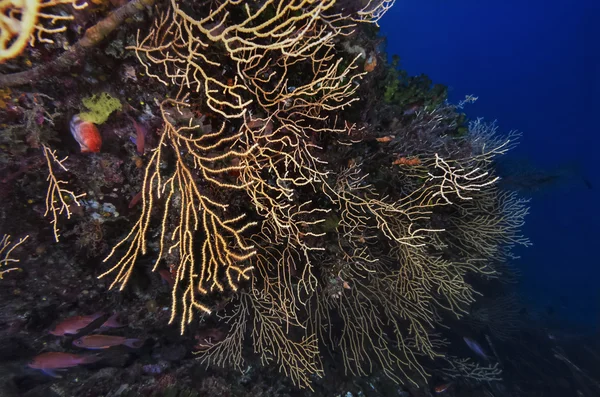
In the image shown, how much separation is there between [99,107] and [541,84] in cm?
8985

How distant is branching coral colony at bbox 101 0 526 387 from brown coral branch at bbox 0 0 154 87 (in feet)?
0.59

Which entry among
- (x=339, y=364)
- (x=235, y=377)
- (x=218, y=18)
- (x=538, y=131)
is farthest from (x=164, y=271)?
(x=538, y=131)

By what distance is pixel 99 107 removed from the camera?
7.68 ft

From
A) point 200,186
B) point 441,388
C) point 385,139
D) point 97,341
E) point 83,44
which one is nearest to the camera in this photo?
point 83,44

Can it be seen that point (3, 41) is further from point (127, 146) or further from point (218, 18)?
point (218, 18)

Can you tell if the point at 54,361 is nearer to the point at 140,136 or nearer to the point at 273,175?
the point at 140,136

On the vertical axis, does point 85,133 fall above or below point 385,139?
below

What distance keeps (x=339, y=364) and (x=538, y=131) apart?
258 feet

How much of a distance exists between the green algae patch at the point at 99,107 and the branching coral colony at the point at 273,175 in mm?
443

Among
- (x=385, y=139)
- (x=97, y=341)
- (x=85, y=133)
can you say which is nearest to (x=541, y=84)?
(x=385, y=139)

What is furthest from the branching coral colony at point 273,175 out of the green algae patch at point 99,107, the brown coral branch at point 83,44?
the green algae patch at point 99,107

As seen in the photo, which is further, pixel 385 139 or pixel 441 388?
pixel 441 388

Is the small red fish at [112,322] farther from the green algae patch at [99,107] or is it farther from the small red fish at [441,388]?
the small red fish at [441,388]

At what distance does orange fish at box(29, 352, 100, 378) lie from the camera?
2.95 metres
